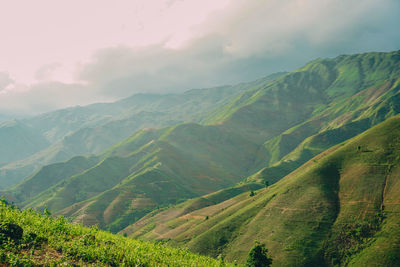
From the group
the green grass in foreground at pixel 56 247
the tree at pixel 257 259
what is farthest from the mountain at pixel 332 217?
the green grass in foreground at pixel 56 247

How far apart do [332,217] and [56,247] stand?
10795 centimetres

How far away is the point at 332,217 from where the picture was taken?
335 ft

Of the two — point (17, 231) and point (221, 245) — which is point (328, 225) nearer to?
point (221, 245)

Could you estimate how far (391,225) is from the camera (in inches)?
3371

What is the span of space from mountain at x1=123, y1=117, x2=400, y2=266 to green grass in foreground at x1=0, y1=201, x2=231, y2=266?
8320 centimetres

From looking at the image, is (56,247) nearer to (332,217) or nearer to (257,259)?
(257,259)

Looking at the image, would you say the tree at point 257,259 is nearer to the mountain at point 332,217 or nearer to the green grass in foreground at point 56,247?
the mountain at point 332,217

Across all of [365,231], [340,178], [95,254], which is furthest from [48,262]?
[340,178]

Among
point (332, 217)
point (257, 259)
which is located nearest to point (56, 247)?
point (257, 259)

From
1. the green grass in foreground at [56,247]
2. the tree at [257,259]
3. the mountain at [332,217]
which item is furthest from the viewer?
the mountain at [332,217]

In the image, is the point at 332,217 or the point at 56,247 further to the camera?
the point at 332,217

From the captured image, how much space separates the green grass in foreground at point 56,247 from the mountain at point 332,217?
83.2 metres

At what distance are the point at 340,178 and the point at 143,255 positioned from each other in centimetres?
12602

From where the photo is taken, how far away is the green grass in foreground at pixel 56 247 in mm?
16188
